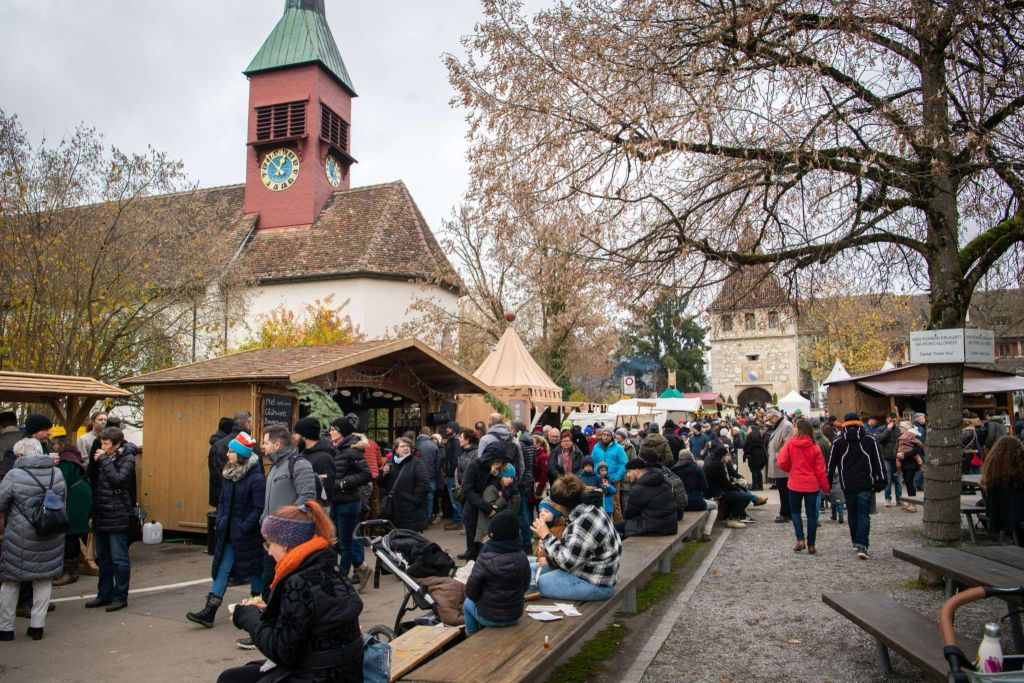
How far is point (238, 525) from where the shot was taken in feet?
21.9

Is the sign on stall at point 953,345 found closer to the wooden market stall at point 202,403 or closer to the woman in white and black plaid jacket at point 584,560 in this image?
the woman in white and black plaid jacket at point 584,560

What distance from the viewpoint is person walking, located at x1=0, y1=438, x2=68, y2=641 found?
6215 millimetres

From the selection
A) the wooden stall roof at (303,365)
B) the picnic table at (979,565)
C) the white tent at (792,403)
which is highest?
the wooden stall roof at (303,365)

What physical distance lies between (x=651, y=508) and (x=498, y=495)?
1.91m

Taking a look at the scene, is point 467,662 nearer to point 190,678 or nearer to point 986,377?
point 190,678

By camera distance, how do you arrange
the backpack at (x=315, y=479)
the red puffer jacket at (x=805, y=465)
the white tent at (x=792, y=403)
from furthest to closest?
the white tent at (x=792, y=403)
the red puffer jacket at (x=805, y=465)
the backpack at (x=315, y=479)

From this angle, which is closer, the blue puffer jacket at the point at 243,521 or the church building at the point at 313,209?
the blue puffer jacket at the point at 243,521

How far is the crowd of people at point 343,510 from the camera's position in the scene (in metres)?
3.27

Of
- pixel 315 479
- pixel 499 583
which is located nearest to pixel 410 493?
pixel 315 479

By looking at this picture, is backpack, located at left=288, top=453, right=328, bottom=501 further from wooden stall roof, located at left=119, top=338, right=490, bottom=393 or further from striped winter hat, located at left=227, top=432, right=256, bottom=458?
wooden stall roof, located at left=119, top=338, right=490, bottom=393

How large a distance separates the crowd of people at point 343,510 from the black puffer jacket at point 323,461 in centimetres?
1

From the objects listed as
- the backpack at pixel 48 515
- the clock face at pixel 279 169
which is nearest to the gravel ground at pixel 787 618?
the backpack at pixel 48 515

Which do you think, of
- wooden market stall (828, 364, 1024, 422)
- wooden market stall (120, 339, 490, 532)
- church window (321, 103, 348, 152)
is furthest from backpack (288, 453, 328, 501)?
church window (321, 103, 348, 152)

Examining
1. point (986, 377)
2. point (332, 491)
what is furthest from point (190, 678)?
point (986, 377)
